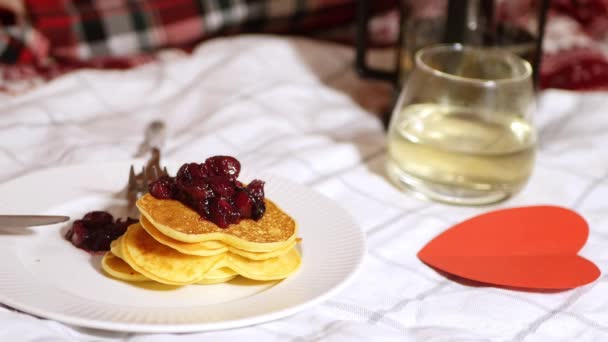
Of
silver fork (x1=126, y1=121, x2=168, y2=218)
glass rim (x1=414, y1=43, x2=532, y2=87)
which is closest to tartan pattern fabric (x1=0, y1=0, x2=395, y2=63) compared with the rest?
silver fork (x1=126, y1=121, x2=168, y2=218)

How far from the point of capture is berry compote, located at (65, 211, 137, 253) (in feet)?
2.86

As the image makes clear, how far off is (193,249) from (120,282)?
0.09m

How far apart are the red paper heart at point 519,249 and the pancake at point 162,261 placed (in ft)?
1.00

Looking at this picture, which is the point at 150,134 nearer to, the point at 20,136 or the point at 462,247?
the point at 20,136

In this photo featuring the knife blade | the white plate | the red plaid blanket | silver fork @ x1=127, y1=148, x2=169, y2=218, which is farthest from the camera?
the red plaid blanket

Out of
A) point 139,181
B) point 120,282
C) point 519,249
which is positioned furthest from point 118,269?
point 519,249

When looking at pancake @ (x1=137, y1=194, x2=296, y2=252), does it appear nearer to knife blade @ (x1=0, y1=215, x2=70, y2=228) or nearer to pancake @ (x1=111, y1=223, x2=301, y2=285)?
pancake @ (x1=111, y1=223, x2=301, y2=285)

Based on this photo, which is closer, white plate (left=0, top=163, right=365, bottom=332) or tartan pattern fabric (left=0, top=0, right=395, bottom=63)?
white plate (left=0, top=163, right=365, bottom=332)

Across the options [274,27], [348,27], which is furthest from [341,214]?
[348,27]

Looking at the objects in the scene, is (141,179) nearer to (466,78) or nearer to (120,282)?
(120,282)

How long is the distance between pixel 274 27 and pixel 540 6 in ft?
2.53

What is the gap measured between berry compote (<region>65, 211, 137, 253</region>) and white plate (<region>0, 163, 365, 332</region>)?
0.5 inches

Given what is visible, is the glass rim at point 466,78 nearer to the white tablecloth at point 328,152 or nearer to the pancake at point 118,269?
the white tablecloth at point 328,152

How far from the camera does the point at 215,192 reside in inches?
32.4
